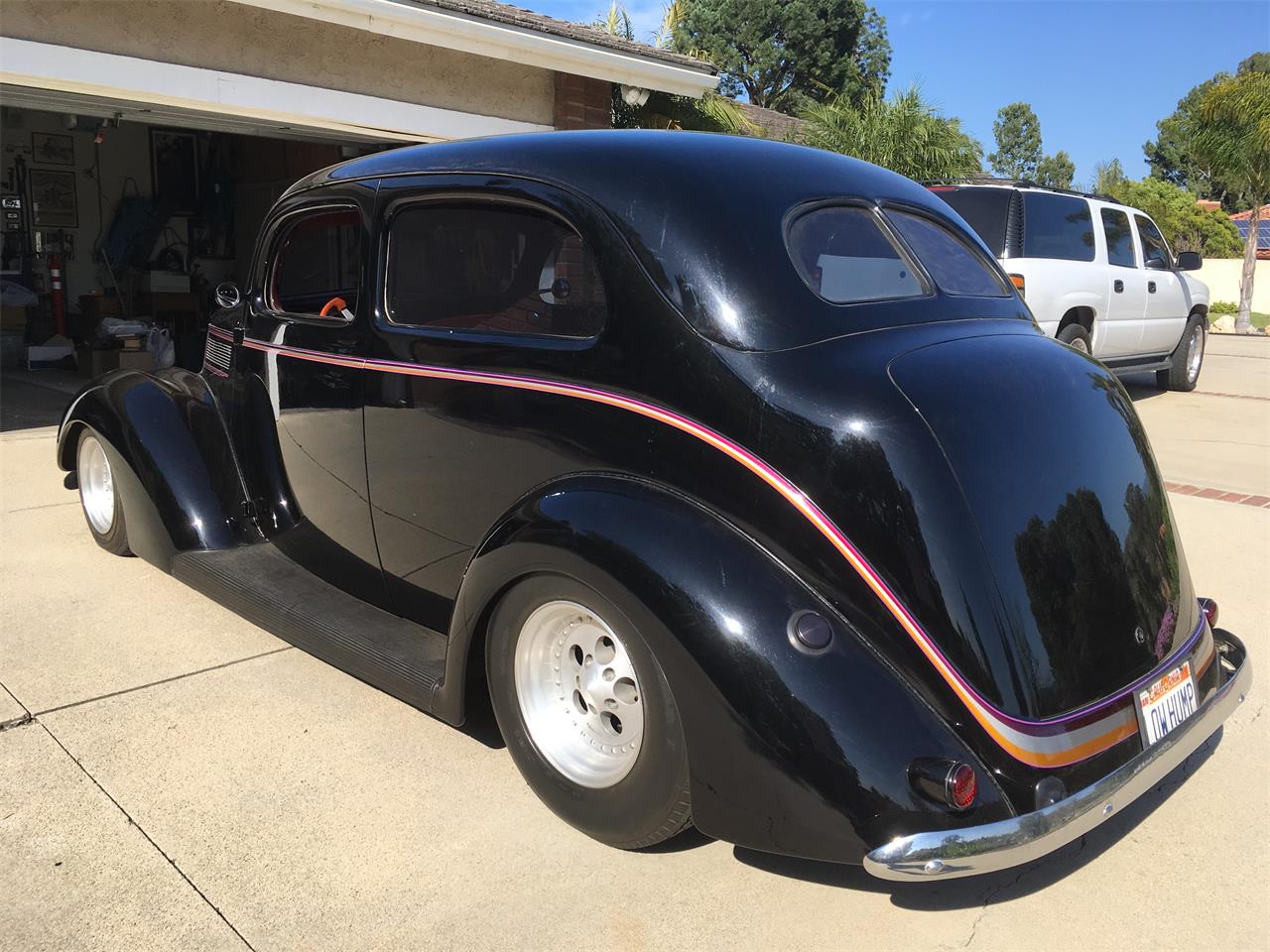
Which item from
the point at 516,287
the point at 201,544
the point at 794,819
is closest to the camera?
the point at 794,819

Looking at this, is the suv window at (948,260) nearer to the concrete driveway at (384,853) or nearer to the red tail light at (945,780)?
the red tail light at (945,780)

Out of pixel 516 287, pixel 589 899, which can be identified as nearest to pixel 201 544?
pixel 516 287

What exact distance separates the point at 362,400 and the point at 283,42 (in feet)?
20.5

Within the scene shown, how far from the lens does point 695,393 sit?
2.56 meters

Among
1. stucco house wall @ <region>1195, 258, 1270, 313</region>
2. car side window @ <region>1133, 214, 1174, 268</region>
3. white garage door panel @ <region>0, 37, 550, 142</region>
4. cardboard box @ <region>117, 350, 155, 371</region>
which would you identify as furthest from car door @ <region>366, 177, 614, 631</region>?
stucco house wall @ <region>1195, 258, 1270, 313</region>

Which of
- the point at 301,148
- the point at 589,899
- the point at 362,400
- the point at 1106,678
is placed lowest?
the point at 589,899

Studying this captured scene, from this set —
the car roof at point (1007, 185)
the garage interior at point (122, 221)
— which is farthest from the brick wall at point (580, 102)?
the car roof at point (1007, 185)

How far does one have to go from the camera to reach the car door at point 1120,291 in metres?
9.30

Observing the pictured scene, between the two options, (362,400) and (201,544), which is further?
(201,544)

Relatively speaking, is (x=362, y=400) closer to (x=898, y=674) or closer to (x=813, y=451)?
(x=813, y=451)

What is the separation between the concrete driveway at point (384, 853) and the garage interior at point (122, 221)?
9246 millimetres

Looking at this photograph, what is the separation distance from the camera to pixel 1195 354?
447 inches

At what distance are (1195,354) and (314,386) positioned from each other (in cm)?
1068

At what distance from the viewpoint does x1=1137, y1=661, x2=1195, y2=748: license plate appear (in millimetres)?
2482
